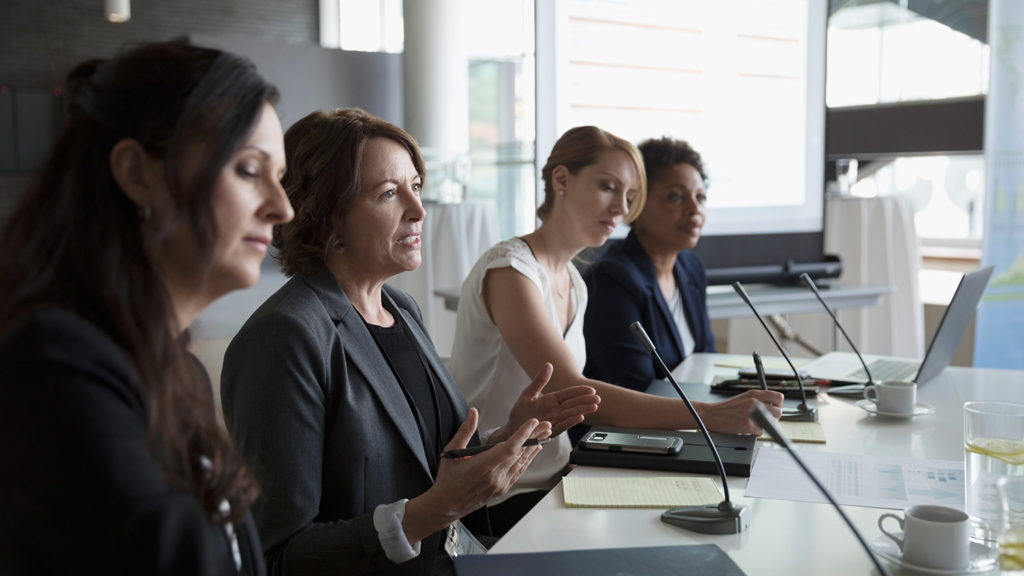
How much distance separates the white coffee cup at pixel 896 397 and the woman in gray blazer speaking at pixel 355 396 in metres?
0.78

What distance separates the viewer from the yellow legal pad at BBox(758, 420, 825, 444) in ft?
5.65

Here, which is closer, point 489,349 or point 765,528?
point 765,528

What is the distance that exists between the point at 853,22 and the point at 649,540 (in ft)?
15.7

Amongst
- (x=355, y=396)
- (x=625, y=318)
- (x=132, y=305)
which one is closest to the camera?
(x=132, y=305)

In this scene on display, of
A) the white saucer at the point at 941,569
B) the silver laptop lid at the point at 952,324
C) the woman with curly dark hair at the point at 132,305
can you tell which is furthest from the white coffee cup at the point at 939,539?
the silver laptop lid at the point at 952,324

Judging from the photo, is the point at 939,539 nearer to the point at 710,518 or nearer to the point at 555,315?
the point at 710,518

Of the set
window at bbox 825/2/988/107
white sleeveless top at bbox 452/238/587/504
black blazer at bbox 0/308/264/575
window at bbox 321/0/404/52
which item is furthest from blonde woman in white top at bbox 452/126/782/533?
window at bbox 321/0/404/52

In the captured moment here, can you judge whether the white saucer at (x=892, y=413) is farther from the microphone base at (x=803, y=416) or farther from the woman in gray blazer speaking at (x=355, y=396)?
the woman in gray blazer speaking at (x=355, y=396)

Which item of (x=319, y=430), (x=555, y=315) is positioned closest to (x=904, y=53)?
(x=555, y=315)

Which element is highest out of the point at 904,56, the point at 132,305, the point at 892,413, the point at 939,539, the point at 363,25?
the point at 363,25

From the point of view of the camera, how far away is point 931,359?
2156 millimetres

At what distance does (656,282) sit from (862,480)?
122 centimetres

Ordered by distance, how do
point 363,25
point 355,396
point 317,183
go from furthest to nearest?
point 363,25, point 317,183, point 355,396

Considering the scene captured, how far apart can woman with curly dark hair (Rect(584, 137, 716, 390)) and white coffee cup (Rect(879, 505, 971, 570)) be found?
4.02 ft
